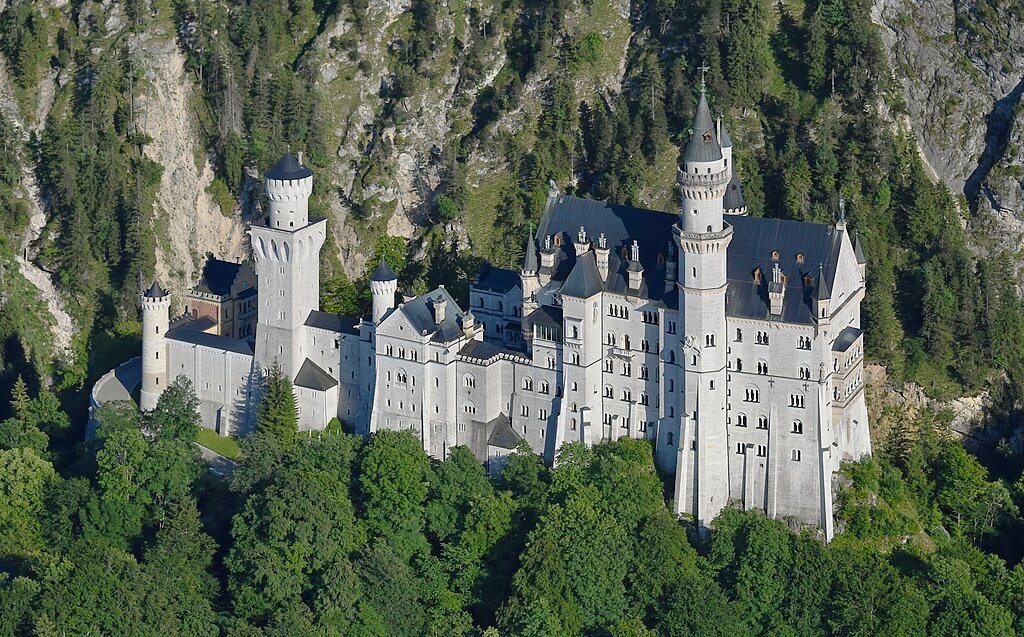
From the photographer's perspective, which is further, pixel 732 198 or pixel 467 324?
pixel 467 324

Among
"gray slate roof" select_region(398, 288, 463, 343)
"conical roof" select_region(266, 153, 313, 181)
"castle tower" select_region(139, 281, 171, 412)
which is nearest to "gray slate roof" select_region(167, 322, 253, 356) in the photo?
"castle tower" select_region(139, 281, 171, 412)

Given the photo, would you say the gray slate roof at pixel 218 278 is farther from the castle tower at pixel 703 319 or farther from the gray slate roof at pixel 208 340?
the castle tower at pixel 703 319

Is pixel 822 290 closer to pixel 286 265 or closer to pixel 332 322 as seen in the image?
pixel 332 322

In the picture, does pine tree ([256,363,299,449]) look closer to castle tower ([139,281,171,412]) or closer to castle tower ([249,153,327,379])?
castle tower ([249,153,327,379])

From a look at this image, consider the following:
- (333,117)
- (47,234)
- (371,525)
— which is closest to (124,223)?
(47,234)

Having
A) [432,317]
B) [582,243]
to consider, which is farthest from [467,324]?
[582,243]

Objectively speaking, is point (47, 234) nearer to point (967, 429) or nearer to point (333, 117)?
point (333, 117)
